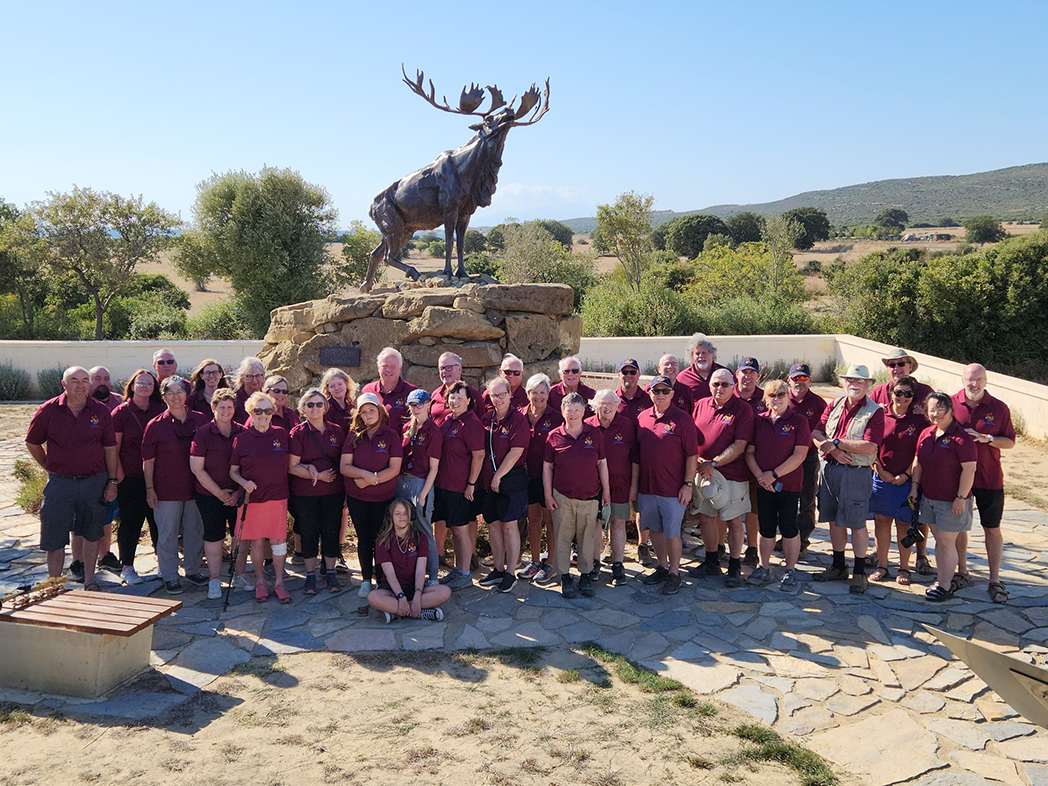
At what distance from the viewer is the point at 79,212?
19.8 metres

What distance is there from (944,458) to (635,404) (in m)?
2.25

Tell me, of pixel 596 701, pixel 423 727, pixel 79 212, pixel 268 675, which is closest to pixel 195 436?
pixel 268 675

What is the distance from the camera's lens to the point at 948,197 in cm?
8031

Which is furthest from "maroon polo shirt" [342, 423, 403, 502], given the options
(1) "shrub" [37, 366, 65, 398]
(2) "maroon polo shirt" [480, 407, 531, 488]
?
(1) "shrub" [37, 366, 65, 398]

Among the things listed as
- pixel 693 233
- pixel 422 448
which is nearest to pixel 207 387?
pixel 422 448

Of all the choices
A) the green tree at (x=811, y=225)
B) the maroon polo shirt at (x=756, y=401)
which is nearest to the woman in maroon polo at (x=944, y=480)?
the maroon polo shirt at (x=756, y=401)

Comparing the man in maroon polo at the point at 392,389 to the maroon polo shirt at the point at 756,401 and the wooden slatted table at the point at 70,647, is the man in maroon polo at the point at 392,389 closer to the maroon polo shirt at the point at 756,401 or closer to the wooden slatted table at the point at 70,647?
A: the wooden slatted table at the point at 70,647

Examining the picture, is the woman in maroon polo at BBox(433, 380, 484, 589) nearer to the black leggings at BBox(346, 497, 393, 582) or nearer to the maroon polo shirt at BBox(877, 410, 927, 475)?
the black leggings at BBox(346, 497, 393, 582)

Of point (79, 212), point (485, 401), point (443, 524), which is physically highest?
point (79, 212)

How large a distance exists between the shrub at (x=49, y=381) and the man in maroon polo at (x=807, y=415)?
14317 millimetres

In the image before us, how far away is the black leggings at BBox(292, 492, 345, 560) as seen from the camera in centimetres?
592

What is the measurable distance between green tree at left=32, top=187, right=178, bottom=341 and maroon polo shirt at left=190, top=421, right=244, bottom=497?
16666 mm

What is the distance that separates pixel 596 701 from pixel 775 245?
23074 millimetres

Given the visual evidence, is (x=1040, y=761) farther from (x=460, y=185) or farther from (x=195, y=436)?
(x=460, y=185)
